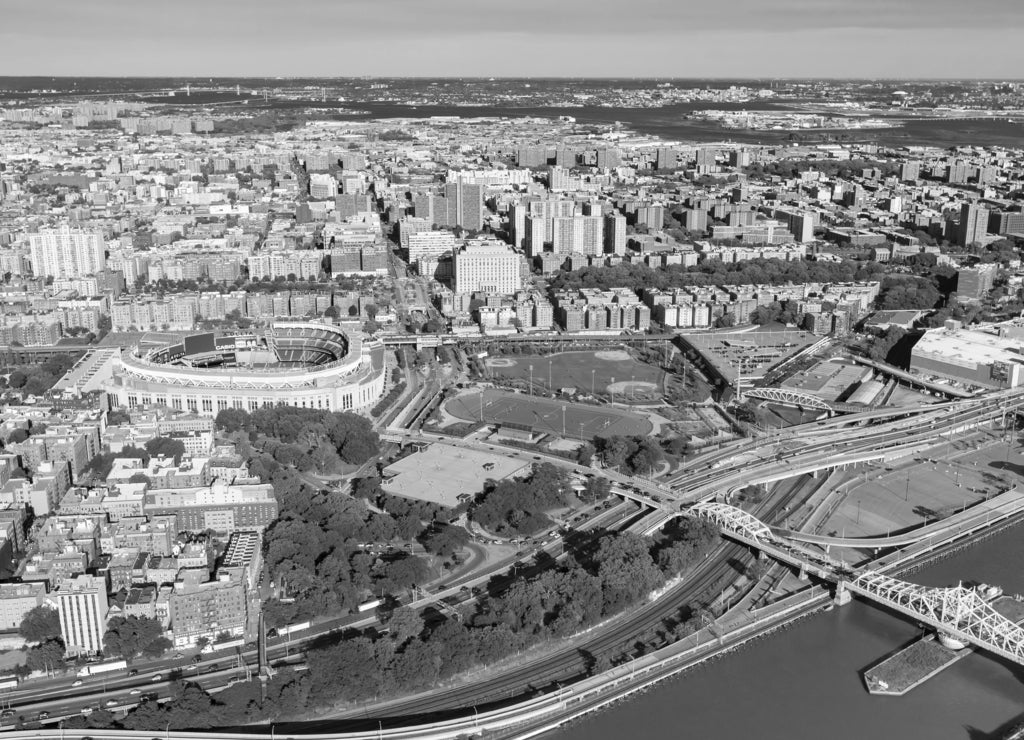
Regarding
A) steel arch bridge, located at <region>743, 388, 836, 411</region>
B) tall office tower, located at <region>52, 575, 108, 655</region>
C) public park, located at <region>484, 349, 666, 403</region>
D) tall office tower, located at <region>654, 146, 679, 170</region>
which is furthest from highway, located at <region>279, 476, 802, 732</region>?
tall office tower, located at <region>654, 146, 679, 170</region>

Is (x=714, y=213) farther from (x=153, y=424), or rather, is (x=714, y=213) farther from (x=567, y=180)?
(x=153, y=424)

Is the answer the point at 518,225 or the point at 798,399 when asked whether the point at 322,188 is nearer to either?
the point at 518,225

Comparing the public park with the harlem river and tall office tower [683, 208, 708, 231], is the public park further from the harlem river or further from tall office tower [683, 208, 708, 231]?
tall office tower [683, 208, 708, 231]

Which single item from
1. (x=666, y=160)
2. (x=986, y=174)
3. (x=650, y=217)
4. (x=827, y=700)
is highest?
(x=666, y=160)

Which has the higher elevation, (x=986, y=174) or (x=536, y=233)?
(x=986, y=174)

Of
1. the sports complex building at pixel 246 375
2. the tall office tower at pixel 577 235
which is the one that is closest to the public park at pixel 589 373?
the sports complex building at pixel 246 375

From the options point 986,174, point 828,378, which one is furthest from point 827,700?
point 986,174

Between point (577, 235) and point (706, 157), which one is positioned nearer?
point (577, 235)
